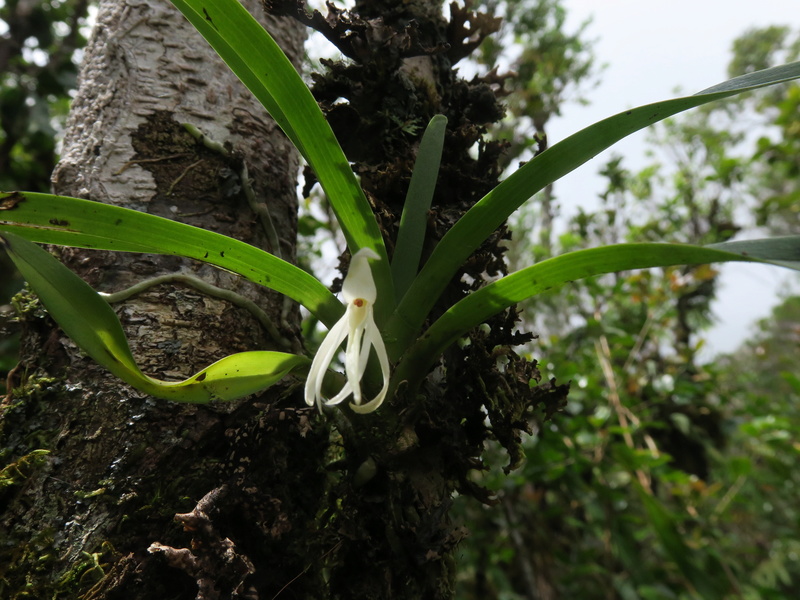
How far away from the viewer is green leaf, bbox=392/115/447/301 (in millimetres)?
744

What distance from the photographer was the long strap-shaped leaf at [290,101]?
621 millimetres

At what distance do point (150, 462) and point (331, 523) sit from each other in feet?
0.87

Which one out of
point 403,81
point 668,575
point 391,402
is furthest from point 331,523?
point 668,575

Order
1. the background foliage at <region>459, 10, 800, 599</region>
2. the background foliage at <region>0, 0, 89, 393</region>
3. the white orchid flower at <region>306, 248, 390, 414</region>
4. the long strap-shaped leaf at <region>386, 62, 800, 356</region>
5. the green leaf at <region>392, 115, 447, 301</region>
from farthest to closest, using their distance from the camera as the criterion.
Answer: the background foliage at <region>0, 0, 89, 393</region>, the background foliage at <region>459, 10, 800, 599</region>, the green leaf at <region>392, 115, 447, 301</region>, the long strap-shaped leaf at <region>386, 62, 800, 356</region>, the white orchid flower at <region>306, 248, 390, 414</region>

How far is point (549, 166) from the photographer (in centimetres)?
64

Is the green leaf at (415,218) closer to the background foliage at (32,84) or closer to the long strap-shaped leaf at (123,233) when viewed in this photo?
the long strap-shaped leaf at (123,233)

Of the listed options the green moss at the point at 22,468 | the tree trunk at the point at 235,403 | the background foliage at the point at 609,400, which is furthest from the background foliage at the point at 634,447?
the green moss at the point at 22,468

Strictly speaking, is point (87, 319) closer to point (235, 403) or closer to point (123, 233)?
point (123, 233)

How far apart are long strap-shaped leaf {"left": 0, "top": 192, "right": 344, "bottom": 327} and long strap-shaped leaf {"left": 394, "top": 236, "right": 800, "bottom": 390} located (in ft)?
0.68

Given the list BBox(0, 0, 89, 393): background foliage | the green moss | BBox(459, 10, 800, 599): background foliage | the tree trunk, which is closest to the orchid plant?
the tree trunk

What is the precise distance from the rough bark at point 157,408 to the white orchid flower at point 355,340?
206mm

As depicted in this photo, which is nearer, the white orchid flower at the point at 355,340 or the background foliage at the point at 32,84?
the white orchid flower at the point at 355,340

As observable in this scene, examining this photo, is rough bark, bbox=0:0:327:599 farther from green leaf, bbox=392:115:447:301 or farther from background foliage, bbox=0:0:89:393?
background foliage, bbox=0:0:89:393

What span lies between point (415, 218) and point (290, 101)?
25 centimetres
